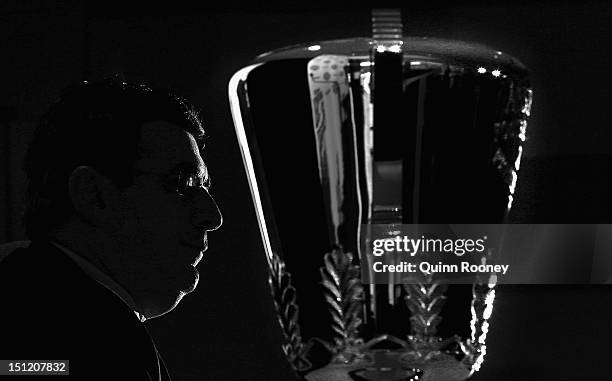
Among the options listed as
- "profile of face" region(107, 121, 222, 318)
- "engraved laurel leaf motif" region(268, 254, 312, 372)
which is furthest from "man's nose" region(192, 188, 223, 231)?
"engraved laurel leaf motif" region(268, 254, 312, 372)

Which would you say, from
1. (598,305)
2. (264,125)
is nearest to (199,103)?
(264,125)

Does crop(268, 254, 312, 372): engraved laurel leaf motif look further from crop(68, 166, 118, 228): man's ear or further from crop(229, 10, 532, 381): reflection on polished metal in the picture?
crop(68, 166, 118, 228): man's ear

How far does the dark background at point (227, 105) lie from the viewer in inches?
21.1

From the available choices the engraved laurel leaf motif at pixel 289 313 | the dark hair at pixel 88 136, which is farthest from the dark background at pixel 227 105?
the engraved laurel leaf motif at pixel 289 313

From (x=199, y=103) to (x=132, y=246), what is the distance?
0.36ft

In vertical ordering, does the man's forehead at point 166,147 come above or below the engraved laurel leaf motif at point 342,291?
above

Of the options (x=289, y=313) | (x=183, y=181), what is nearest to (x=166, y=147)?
(x=183, y=181)

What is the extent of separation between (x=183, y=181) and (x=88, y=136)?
6 centimetres

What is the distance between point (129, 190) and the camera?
491 millimetres

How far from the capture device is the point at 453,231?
0.39 m

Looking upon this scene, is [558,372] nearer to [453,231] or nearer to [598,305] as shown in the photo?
[598,305]

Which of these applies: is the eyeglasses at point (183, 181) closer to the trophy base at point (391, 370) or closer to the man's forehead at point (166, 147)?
the man's forehead at point (166, 147)

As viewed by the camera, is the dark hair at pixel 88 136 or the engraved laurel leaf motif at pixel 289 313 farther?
the dark hair at pixel 88 136

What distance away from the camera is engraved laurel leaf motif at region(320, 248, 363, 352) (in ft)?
1.23
